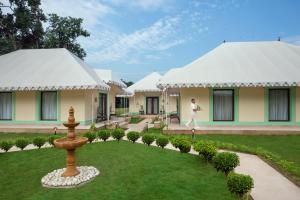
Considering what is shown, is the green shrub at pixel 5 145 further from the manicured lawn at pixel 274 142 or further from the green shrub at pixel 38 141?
the manicured lawn at pixel 274 142

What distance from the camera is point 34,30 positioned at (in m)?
29.8

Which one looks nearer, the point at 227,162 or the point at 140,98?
the point at 227,162

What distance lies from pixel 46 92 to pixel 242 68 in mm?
13695

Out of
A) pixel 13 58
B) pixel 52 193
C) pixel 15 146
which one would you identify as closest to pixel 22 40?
pixel 13 58

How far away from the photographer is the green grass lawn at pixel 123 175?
6203mm

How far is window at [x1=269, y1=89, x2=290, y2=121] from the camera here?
56.5ft

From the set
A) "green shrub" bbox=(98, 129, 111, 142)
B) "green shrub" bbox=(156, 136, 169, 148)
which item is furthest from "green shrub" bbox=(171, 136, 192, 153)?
"green shrub" bbox=(98, 129, 111, 142)

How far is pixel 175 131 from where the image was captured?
15.6m

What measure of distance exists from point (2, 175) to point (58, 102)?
1076 cm

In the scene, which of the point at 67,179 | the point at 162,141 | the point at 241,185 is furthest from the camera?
the point at 162,141

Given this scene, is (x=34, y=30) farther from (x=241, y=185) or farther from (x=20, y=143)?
(x=241, y=185)

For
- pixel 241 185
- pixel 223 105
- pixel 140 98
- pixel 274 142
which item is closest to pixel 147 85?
pixel 140 98

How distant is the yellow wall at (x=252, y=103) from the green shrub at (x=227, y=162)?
10.7 m

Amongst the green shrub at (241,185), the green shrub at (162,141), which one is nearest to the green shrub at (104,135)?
the green shrub at (162,141)
